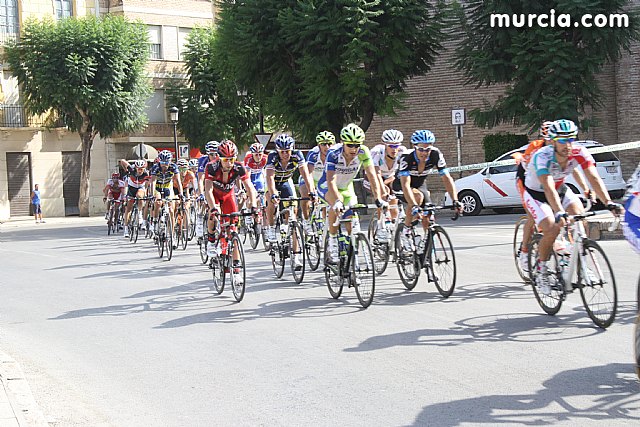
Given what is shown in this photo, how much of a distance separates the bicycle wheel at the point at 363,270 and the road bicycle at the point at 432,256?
96 centimetres

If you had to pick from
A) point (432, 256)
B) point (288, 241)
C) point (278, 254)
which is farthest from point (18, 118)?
point (432, 256)

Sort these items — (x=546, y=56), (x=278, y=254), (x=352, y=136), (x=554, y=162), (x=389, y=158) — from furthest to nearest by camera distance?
(x=546, y=56) < (x=389, y=158) < (x=278, y=254) < (x=352, y=136) < (x=554, y=162)

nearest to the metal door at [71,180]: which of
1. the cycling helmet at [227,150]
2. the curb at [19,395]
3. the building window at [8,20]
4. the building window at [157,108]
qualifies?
the building window at [157,108]

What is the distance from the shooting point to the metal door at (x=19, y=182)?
49.5m

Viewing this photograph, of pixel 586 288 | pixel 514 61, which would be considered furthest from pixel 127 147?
pixel 586 288

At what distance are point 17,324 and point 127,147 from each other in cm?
4290

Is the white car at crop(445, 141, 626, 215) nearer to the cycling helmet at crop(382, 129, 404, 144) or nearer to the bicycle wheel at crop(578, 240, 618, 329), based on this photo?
the cycling helmet at crop(382, 129, 404, 144)

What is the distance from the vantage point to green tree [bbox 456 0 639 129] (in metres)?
26.4

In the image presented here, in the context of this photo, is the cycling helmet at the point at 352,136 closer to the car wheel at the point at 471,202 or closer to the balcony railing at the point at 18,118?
the car wheel at the point at 471,202

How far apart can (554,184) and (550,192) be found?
0.49 meters

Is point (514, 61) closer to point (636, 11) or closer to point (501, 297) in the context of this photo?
point (636, 11)

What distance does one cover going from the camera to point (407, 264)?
38.7 ft

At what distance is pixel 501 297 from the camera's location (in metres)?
10.9

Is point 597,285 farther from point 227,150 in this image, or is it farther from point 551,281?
point 227,150
